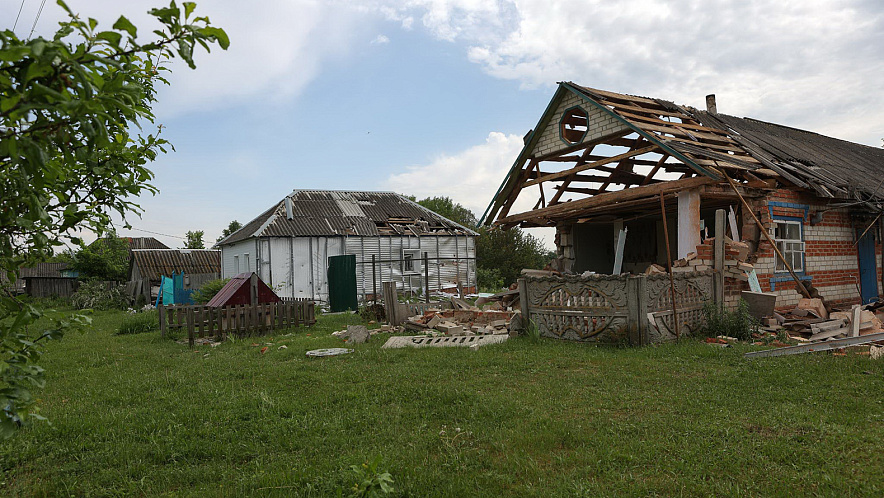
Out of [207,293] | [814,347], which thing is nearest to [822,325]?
[814,347]

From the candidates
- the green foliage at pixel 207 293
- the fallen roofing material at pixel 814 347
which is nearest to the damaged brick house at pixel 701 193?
the fallen roofing material at pixel 814 347

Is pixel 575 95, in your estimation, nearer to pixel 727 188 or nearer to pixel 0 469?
pixel 727 188

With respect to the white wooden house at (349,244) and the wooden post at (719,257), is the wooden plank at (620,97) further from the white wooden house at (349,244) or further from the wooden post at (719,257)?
the white wooden house at (349,244)

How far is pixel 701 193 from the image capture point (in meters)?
10.9

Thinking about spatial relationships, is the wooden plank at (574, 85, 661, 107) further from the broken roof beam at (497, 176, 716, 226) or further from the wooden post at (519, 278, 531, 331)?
the wooden post at (519, 278, 531, 331)

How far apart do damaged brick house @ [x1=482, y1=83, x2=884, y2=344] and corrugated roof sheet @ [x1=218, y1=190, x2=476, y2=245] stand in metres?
11.4

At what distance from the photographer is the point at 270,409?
18.9 feet

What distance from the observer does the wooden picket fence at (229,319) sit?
38.1ft

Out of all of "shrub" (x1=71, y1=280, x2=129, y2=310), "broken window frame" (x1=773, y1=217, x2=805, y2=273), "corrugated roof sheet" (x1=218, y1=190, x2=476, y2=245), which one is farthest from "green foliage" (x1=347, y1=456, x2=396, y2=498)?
"shrub" (x1=71, y1=280, x2=129, y2=310)

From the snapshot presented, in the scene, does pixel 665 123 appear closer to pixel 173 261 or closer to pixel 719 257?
pixel 719 257

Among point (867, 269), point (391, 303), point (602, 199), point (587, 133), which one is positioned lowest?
point (391, 303)

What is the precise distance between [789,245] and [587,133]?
206 inches

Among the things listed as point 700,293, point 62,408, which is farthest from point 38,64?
point 700,293

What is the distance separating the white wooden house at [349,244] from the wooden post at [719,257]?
13.5m
